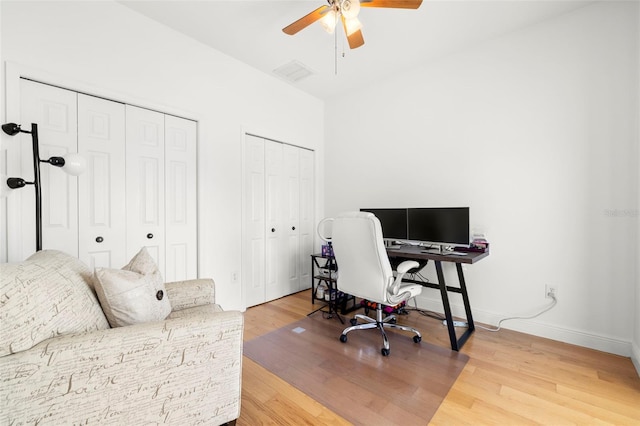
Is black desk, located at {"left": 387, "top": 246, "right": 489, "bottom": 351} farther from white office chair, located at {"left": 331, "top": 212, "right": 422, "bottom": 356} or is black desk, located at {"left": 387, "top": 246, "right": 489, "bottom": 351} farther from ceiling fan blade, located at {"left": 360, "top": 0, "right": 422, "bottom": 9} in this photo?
ceiling fan blade, located at {"left": 360, "top": 0, "right": 422, "bottom": 9}

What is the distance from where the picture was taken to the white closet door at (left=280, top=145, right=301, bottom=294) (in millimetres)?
3703

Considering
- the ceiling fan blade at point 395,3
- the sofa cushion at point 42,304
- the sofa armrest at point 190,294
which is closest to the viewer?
the sofa cushion at point 42,304

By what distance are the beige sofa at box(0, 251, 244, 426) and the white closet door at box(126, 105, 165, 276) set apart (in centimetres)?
100

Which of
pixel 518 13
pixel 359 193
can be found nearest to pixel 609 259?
pixel 518 13

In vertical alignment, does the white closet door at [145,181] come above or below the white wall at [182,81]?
below

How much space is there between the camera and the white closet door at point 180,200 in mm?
2589

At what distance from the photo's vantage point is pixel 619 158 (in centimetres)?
218

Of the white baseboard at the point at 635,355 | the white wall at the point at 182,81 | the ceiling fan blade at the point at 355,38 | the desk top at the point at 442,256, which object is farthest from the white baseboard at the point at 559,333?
the ceiling fan blade at the point at 355,38

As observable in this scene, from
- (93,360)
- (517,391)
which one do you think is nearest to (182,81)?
(93,360)

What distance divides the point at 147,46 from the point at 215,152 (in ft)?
3.37

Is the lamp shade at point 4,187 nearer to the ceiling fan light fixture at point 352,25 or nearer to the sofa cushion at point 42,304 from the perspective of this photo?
the sofa cushion at point 42,304

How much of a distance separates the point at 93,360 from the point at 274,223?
258 centimetres

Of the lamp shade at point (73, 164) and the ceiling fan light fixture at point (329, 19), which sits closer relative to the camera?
the lamp shade at point (73, 164)

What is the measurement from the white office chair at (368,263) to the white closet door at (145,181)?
5.23ft
